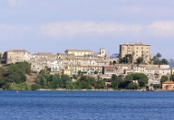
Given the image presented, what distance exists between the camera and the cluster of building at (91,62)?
14162 cm

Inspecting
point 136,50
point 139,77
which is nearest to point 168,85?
point 139,77

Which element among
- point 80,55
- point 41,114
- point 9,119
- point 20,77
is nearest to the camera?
point 9,119

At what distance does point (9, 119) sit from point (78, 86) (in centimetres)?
8757

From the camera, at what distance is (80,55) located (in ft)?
519

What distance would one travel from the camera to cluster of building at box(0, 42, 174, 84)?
5576 inches

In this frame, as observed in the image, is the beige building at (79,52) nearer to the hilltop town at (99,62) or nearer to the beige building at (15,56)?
the hilltop town at (99,62)

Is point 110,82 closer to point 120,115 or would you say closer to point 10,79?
point 10,79

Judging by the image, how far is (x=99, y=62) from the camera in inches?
5901

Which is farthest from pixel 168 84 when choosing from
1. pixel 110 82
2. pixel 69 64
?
pixel 69 64

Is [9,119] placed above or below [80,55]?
below

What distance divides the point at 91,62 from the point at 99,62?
7.08ft

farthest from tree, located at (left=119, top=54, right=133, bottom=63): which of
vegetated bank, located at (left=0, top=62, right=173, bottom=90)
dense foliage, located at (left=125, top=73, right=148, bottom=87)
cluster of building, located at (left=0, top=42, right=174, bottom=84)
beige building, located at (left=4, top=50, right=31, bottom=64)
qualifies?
beige building, located at (left=4, top=50, right=31, bottom=64)

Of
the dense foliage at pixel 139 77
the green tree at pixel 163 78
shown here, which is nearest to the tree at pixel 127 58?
the green tree at pixel 163 78

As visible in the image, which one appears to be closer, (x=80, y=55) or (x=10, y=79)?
(x=10, y=79)
